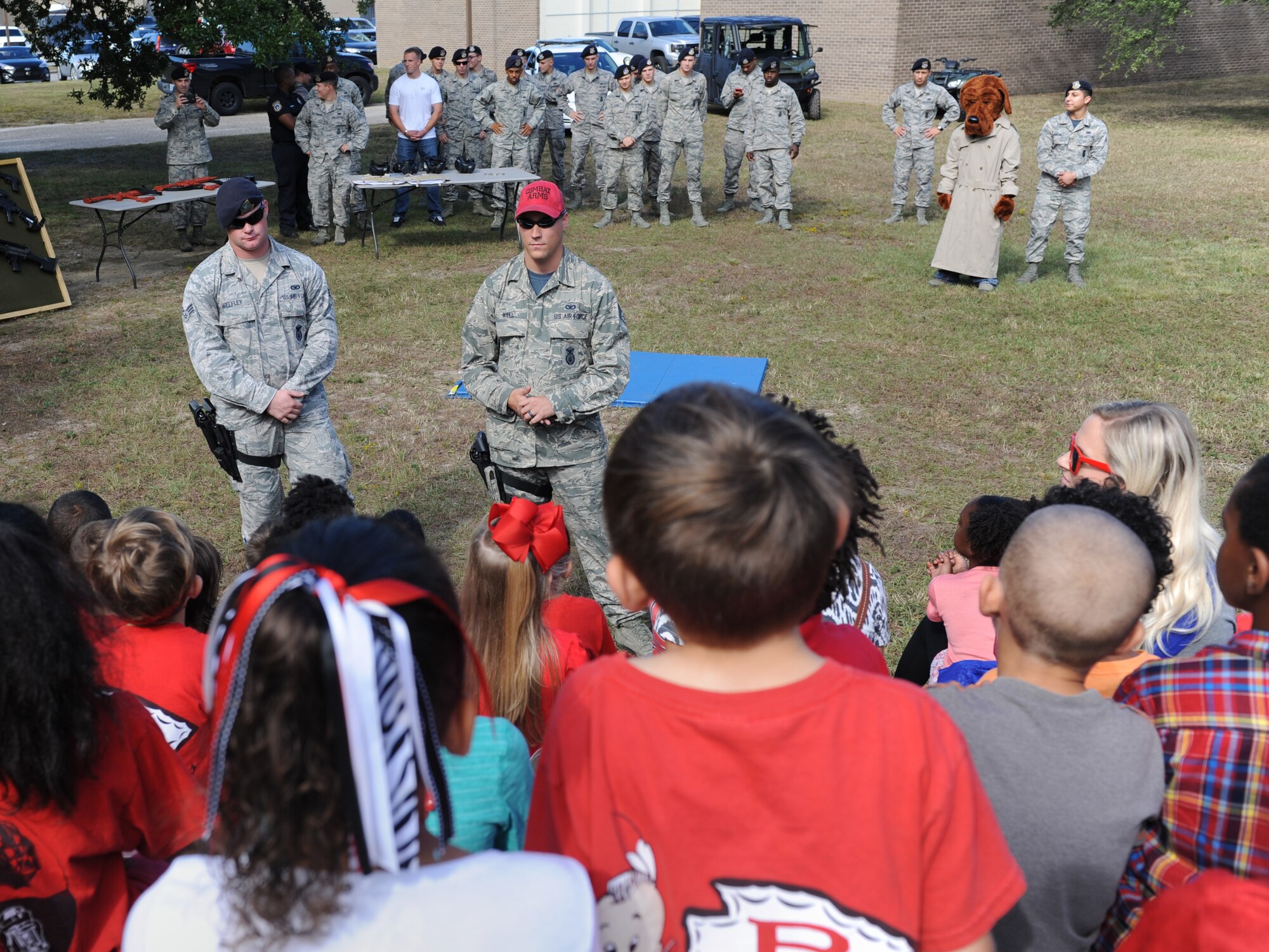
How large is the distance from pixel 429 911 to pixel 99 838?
863mm

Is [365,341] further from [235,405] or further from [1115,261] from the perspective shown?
[1115,261]

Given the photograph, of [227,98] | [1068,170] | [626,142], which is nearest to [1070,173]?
[1068,170]

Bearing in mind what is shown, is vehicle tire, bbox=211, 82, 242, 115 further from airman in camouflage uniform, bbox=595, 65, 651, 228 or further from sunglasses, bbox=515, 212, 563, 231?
sunglasses, bbox=515, 212, 563, 231

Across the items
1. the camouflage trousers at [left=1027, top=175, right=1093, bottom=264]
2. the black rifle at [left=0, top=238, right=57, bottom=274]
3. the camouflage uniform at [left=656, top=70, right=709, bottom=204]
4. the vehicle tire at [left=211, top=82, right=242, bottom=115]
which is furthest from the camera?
the vehicle tire at [left=211, top=82, right=242, bottom=115]

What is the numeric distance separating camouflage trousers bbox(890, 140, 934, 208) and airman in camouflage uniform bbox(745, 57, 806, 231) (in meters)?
1.38

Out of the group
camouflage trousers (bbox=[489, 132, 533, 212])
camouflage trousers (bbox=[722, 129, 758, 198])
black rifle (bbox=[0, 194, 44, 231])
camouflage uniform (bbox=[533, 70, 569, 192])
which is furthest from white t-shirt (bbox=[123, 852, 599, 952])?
camouflage uniform (bbox=[533, 70, 569, 192])

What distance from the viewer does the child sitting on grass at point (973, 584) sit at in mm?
3018

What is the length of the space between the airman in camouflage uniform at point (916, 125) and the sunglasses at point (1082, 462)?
10.9 m

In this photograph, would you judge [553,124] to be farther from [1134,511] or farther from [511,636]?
[1134,511]

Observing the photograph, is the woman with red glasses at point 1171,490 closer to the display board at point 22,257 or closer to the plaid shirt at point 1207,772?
the plaid shirt at point 1207,772

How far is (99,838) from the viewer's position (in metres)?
1.69

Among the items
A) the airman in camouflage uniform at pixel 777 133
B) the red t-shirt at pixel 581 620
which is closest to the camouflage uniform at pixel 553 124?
the airman in camouflage uniform at pixel 777 133

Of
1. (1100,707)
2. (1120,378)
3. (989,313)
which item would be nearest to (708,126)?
(989,313)

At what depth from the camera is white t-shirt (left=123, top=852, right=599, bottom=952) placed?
111 centimetres
